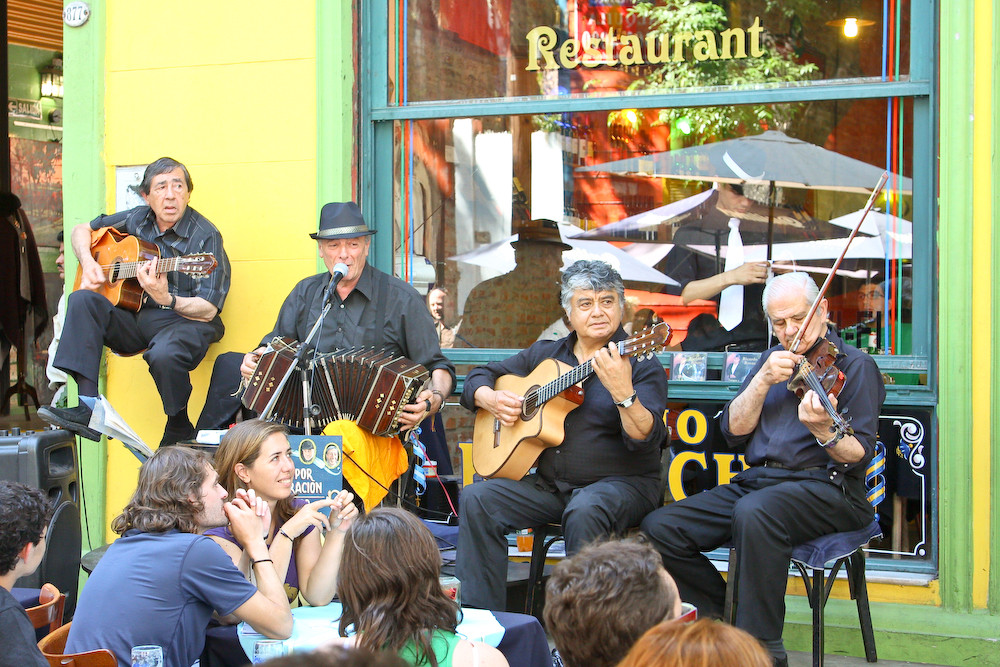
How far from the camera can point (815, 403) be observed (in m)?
3.64

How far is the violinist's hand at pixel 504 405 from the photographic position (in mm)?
4246

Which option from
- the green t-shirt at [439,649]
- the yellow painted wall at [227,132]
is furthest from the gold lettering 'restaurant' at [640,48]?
the green t-shirt at [439,649]

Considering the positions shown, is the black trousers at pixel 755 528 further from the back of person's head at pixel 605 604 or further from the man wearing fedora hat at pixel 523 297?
the back of person's head at pixel 605 604

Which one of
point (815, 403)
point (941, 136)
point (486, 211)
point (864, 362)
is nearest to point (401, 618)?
point (815, 403)

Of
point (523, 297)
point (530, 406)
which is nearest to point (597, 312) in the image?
point (530, 406)

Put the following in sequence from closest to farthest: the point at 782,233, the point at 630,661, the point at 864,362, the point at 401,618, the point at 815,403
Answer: the point at 630,661, the point at 401,618, the point at 815,403, the point at 864,362, the point at 782,233

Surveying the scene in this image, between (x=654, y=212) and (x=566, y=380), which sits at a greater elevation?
(x=654, y=212)

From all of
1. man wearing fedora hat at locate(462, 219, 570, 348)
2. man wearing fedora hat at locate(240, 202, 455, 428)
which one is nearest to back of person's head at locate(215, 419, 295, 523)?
man wearing fedora hat at locate(240, 202, 455, 428)

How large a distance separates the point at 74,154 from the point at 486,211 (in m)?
2.15

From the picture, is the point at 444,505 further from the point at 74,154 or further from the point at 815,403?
the point at 74,154

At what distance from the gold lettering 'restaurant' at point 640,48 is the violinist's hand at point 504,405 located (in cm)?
183

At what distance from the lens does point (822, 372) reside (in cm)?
383

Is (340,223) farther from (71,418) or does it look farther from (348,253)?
(71,418)

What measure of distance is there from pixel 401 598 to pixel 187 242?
315 centimetres
